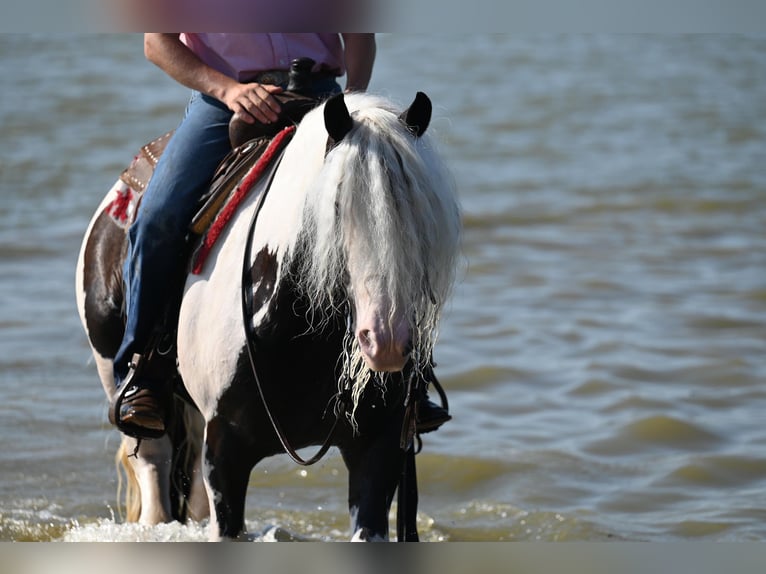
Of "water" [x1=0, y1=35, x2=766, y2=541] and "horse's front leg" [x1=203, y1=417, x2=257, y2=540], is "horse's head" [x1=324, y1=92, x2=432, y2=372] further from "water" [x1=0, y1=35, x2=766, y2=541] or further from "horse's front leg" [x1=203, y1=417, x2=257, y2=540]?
"horse's front leg" [x1=203, y1=417, x2=257, y2=540]

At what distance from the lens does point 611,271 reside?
911cm

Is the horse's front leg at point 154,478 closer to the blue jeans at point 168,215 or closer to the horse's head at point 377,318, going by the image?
the blue jeans at point 168,215

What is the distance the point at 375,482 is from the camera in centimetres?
315

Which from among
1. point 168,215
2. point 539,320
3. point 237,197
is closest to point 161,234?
point 168,215

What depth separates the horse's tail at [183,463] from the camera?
13.7ft

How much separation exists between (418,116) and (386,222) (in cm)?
35

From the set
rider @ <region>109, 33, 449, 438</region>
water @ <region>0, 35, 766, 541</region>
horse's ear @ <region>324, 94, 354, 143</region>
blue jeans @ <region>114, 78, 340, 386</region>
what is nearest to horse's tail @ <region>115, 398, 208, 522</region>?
water @ <region>0, 35, 766, 541</region>

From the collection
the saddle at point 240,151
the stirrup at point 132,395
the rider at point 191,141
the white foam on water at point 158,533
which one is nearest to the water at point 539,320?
the white foam on water at point 158,533

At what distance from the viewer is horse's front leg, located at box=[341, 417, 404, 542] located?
3141 millimetres

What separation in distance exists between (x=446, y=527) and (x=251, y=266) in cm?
233

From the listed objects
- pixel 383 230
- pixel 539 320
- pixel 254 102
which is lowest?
pixel 383 230

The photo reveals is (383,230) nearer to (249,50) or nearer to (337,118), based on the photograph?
(337,118)

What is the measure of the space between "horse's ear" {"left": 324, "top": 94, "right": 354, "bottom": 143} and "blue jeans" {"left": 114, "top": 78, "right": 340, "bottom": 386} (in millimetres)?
850
